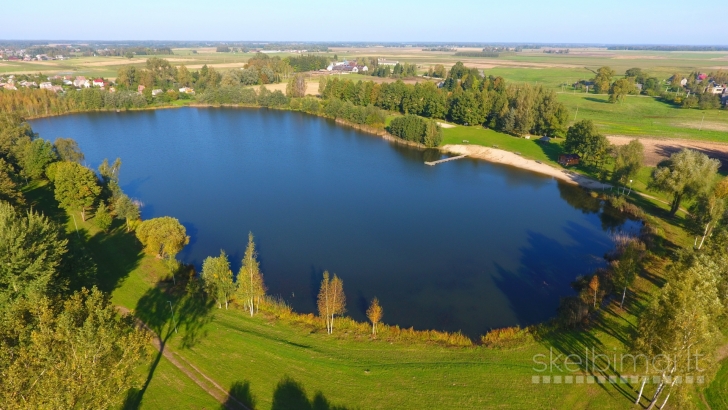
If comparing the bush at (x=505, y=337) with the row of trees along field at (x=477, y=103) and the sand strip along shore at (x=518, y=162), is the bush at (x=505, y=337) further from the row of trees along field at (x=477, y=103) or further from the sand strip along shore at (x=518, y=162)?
the row of trees along field at (x=477, y=103)

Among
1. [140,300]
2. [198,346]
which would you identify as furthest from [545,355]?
[140,300]

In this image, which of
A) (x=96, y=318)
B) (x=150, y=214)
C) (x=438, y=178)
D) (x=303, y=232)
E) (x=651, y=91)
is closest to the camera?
(x=96, y=318)

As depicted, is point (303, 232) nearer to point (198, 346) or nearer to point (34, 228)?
point (198, 346)

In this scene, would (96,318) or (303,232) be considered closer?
(96,318)

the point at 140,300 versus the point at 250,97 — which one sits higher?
the point at 250,97

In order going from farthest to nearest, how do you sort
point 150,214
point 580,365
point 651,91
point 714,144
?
point 651,91 → point 714,144 → point 150,214 → point 580,365


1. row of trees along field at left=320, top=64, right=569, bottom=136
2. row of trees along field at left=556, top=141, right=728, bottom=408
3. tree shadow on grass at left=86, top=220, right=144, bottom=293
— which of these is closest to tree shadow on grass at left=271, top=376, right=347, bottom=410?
row of trees along field at left=556, top=141, right=728, bottom=408

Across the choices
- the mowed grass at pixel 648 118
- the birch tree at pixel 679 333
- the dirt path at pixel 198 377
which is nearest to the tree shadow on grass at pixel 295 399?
the dirt path at pixel 198 377
